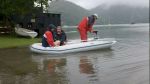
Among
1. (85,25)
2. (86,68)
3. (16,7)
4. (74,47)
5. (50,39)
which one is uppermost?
(16,7)

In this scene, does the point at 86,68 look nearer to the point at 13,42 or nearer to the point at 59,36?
the point at 59,36

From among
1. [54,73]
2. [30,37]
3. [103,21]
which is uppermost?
[54,73]

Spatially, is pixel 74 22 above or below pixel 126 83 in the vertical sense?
below

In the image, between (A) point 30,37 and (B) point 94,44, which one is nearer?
(B) point 94,44

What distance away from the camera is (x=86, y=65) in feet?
40.1

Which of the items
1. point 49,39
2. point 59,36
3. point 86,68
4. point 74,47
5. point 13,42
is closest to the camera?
point 86,68

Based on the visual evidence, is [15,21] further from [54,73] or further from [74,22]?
[74,22]

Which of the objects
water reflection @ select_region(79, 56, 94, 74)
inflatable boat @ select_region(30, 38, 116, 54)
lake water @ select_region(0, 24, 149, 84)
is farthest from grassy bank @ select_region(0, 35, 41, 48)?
water reflection @ select_region(79, 56, 94, 74)

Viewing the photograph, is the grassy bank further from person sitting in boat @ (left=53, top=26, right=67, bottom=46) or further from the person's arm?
the person's arm

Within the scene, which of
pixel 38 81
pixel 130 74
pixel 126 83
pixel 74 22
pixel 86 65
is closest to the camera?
pixel 126 83

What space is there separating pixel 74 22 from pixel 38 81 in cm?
12811

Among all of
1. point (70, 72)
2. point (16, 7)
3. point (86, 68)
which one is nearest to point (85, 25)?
point (86, 68)

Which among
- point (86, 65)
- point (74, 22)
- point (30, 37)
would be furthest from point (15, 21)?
point (74, 22)

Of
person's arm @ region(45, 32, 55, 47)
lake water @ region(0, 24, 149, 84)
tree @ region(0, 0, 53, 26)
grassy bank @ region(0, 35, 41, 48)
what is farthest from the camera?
tree @ region(0, 0, 53, 26)
